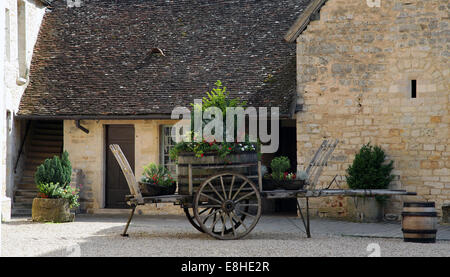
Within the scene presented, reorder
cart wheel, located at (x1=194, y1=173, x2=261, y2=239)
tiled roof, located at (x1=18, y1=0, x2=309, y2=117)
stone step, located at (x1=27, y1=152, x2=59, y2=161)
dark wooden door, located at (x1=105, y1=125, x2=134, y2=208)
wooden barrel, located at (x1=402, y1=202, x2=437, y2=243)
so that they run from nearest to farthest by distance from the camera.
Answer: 1. wooden barrel, located at (x1=402, y1=202, x2=437, y2=243)
2. cart wheel, located at (x1=194, y1=173, x2=261, y2=239)
3. tiled roof, located at (x1=18, y1=0, x2=309, y2=117)
4. dark wooden door, located at (x1=105, y1=125, x2=134, y2=208)
5. stone step, located at (x1=27, y1=152, x2=59, y2=161)

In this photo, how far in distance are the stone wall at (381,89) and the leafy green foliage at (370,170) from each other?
0.95ft

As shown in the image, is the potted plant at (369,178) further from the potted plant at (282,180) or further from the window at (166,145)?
the window at (166,145)

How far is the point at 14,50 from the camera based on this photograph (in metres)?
15.7

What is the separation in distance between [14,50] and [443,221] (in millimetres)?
10140

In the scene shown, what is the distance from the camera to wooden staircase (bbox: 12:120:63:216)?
53.9 ft

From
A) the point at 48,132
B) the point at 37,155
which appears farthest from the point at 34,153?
the point at 48,132

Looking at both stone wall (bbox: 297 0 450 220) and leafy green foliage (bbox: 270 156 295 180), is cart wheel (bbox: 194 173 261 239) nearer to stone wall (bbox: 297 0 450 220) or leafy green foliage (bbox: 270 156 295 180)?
leafy green foliage (bbox: 270 156 295 180)

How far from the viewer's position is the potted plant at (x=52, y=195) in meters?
13.9

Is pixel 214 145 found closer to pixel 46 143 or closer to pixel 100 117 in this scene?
pixel 100 117

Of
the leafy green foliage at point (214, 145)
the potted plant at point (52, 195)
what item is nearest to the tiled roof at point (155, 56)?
the potted plant at point (52, 195)

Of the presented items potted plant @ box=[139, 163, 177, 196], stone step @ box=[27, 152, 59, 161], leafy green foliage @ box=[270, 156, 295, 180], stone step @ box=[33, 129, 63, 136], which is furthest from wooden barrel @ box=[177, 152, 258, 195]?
stone step @ box=[33, 129, 63, 136]

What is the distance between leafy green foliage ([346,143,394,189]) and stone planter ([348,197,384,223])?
0.92 feet

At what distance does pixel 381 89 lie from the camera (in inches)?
565

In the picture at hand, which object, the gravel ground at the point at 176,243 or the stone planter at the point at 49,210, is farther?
the stone planter at the point at 49,210
